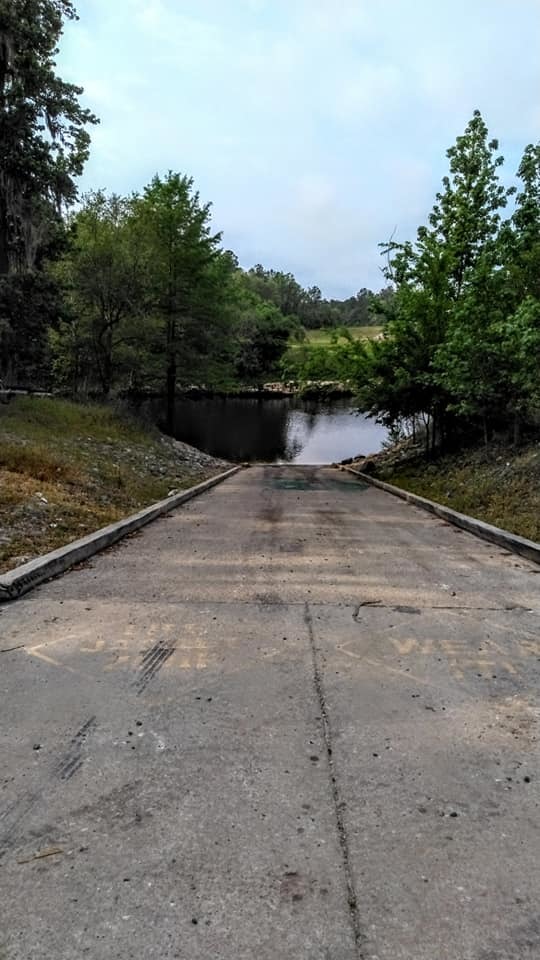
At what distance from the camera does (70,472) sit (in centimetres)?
927

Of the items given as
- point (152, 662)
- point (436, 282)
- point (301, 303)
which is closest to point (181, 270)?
point (436, 282)

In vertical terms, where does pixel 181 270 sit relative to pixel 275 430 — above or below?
above

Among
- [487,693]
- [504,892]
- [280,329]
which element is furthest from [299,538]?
[280,329]

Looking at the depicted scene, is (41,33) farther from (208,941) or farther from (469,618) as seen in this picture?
(208,941)

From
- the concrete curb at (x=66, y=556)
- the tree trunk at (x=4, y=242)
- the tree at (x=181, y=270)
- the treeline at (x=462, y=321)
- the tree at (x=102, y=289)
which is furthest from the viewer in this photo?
the tree at (x=181, y=270)

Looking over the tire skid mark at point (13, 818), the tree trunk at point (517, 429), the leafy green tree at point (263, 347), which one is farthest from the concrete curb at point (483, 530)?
the leafy green tree at point (263, 347)

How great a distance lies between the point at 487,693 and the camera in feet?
9.93

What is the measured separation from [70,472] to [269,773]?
7.74 metres

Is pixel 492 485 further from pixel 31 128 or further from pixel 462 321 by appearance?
pixel 31 128

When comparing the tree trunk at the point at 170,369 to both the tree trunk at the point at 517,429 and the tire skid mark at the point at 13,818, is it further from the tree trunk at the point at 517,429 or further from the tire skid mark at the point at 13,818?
the tire skid mark at the point at 13,818

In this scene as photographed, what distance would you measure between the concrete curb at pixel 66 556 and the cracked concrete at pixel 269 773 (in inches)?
7.6

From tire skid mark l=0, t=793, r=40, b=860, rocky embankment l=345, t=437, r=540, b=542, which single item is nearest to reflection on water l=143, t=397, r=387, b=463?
rocky embankment l=345, t=437, r=540, b=542

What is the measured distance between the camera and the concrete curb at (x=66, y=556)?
453 cm

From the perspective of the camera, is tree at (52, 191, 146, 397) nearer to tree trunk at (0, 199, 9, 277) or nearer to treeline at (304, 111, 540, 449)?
tree trunk at (0, 199, 9, 277)
